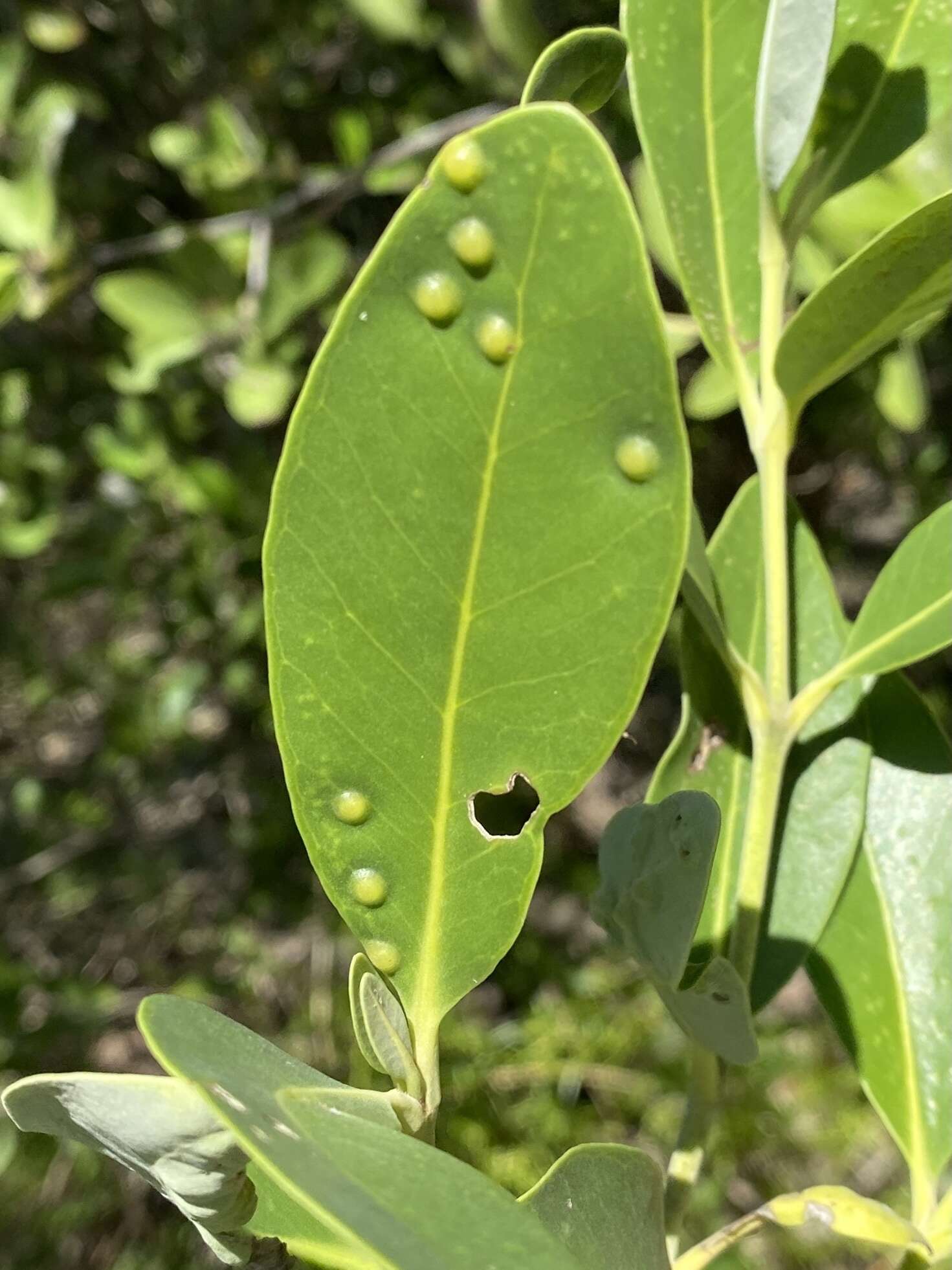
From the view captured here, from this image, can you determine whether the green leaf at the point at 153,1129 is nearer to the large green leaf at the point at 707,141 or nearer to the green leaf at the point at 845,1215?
the green leaf at the point at 845,1215

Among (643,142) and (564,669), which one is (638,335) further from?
(643,142)

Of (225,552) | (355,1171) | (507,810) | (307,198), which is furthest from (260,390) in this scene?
(355,1171)

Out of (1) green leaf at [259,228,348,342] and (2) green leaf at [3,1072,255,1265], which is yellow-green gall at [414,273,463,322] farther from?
(1) green leaf at [259,228,348,342]

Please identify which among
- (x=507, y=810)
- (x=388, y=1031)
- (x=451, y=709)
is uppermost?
(x=451, y=709)

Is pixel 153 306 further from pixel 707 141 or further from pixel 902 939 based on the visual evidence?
pixel 902 939

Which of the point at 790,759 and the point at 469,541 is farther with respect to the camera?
the point at 790,759

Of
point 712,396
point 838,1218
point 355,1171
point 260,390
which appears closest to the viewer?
point 355,1171

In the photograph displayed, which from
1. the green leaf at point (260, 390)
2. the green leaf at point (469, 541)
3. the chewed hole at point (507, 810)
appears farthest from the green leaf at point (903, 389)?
the green leaf at point (469, 541)
